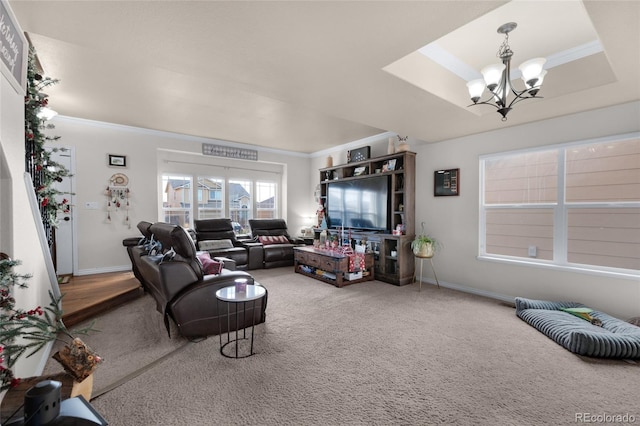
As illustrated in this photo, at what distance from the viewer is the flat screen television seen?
482 centimetres

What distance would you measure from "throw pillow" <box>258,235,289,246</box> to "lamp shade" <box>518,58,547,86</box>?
486cm

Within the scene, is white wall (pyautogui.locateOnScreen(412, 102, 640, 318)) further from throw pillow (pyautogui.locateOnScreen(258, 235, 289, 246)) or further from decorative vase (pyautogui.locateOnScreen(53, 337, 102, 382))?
decorative vase (pyautogui.locateOnScreen(53, 337, 102, 382))

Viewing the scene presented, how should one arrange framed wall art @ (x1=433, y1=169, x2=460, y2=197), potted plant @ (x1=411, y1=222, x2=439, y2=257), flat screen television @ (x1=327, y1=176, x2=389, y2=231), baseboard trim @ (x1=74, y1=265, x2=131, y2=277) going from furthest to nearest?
flat screen television @ (x1=327, y1=176, x2=389, y2=231), baseboard trim @ (x1=74, y1=265, x2=131, y2=277), framed wall art @ (x1=433, y1=169, x2=460, y2=197), potted plant @ (x1=411, y1=222, x2=439, y2=257)

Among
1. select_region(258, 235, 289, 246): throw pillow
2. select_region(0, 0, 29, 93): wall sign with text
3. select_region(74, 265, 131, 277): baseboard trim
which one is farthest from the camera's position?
select_region(258, 235, 289, 246): throw pillow

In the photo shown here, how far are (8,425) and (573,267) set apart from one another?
4.61 metres

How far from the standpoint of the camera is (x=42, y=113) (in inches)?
105

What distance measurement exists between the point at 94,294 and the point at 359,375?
11.2 feet

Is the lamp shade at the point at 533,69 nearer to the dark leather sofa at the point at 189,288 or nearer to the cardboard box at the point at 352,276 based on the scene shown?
the dark leather sofa at the point at 189,288

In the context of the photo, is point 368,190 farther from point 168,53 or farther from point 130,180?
point 130,180

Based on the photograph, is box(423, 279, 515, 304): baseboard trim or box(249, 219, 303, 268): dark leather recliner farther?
box(249, 219, 303, 268): dark leather recliner

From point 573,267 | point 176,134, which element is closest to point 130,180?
point 176,134

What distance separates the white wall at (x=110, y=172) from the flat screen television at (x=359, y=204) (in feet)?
9.91

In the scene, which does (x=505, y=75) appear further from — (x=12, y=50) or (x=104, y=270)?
(x=104, y=270)

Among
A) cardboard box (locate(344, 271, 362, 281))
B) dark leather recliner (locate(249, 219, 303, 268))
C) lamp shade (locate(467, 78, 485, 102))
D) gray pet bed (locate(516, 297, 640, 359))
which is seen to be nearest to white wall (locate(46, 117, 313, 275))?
dark leather recliner (locate(249, 219, 303, 268))
